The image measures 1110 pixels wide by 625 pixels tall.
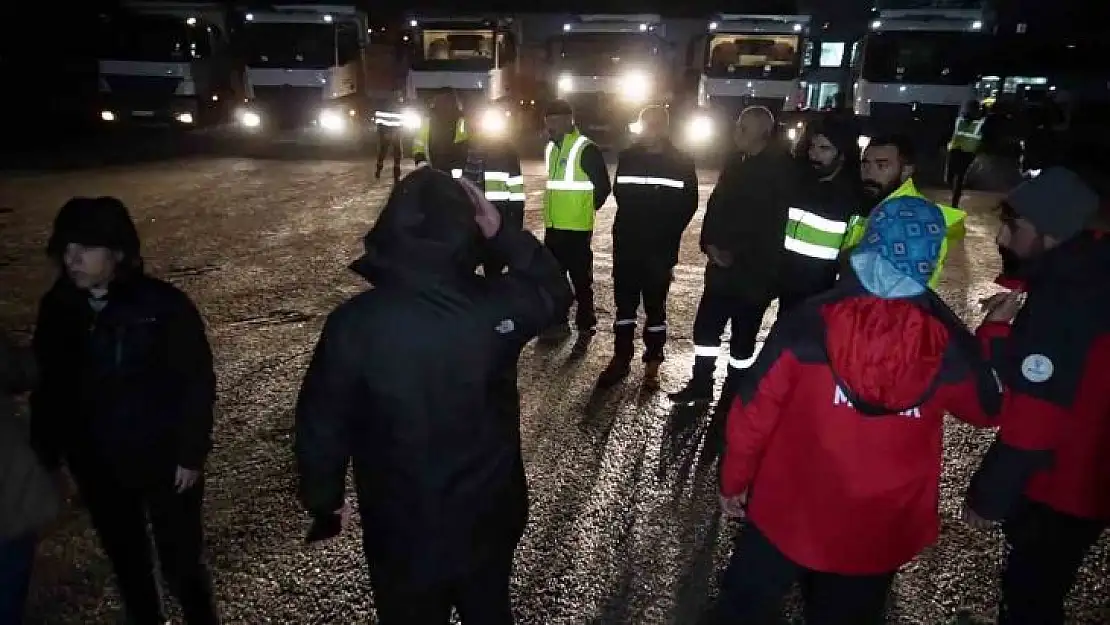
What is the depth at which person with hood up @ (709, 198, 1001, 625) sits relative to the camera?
195 centimetres

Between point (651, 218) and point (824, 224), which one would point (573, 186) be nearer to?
point (651, 218)

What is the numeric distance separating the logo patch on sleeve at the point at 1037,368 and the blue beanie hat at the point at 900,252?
0.44 m

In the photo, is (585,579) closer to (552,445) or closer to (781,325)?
(552,445)

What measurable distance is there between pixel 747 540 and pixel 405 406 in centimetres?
109

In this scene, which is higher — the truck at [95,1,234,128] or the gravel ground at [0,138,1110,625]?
the truck at [95,1,234,128]

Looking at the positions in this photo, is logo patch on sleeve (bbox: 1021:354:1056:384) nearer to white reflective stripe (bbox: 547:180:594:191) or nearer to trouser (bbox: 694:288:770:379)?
trouser (bbox: 694:288:770:379)

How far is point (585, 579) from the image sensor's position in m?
3.35

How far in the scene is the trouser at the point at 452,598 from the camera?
2062 millimetres

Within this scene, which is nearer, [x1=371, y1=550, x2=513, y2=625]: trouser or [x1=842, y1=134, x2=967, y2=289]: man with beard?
[x1=371, y1=550, x2=513, y2=625]: trouser

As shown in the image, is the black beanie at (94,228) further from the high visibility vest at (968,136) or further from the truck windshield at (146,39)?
the truck windshield at (146,39)

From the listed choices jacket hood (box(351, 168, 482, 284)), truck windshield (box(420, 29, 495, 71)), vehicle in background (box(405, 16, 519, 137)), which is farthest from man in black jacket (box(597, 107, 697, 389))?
truck windshield (box(420, 29, 495, 71))

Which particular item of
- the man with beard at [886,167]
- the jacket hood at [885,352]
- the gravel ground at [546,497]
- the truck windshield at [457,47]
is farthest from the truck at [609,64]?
the jacket hood at [885,352]

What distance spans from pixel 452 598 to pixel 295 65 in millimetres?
17569

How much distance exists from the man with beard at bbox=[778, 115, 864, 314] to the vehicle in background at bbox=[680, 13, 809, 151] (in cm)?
1330
